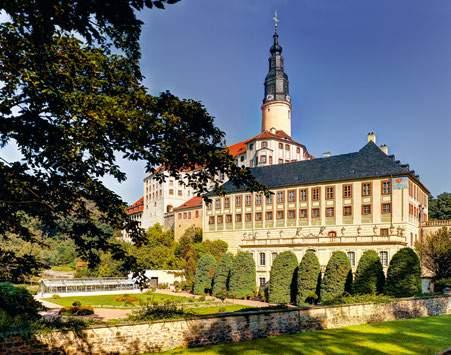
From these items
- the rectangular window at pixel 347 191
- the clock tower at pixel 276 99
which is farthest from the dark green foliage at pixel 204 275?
the clock tower at pixel 276 99

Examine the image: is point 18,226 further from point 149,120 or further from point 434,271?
point 434,271

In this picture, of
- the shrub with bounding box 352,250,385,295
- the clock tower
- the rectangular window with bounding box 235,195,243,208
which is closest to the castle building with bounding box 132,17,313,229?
the clock tower

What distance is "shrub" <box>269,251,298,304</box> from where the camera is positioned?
4216cm

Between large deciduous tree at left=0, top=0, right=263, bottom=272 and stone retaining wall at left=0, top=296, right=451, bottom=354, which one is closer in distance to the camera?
large deciduous tree at left=0, top=0, right=263, bottom=272

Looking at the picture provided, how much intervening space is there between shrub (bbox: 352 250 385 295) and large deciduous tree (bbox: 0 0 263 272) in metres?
30.1

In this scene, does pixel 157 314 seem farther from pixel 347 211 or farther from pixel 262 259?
pixel 347 211

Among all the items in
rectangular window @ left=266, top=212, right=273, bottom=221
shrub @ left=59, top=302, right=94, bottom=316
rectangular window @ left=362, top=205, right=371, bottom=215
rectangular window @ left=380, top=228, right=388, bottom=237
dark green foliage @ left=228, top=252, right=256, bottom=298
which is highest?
rectangular window @ left=362, top=205, right=371, bottom=215

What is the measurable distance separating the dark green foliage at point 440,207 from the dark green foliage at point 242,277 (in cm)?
3781

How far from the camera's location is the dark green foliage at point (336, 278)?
126 feet

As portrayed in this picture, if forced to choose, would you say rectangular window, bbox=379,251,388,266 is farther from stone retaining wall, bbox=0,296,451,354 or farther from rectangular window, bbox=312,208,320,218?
stone retaining wall, bbox=0,296,451,354

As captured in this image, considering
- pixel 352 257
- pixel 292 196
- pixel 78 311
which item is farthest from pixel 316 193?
pixel 78 311

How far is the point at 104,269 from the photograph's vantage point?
6166 centimetres

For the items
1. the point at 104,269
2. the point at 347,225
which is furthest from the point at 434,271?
the point at 104,269

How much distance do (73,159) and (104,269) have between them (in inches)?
2221
